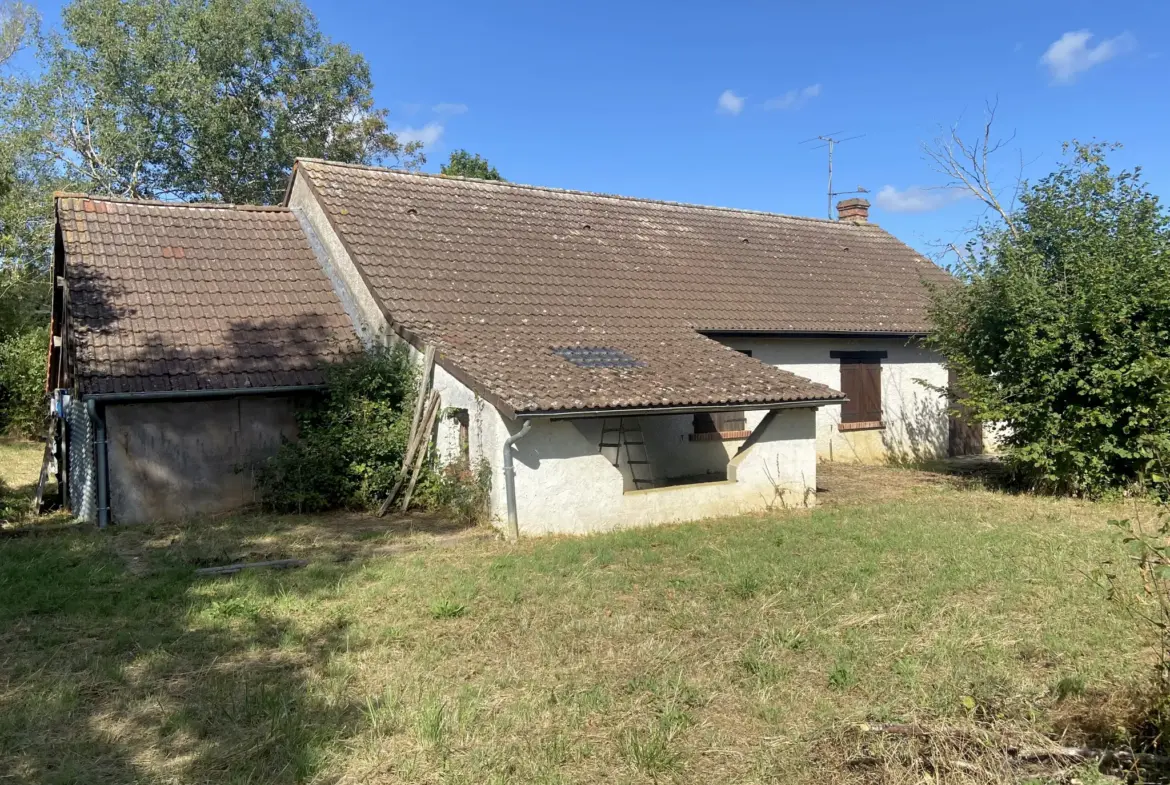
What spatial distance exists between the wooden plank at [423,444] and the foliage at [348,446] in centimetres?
51

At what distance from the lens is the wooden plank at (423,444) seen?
11.4 m

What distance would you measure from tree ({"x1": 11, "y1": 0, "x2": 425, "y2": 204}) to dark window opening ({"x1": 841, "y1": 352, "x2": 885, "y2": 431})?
22475 millimetres

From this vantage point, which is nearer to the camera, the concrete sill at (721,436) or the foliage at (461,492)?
the foliage at (461,492)

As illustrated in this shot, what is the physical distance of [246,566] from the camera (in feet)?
27.9

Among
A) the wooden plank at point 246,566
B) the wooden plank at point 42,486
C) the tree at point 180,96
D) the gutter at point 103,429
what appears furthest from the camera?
the tree at point 180,96

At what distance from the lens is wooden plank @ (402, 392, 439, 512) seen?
37.3 ft

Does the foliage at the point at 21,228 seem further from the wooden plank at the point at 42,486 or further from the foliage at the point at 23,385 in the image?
the wooden plank at the point at 42,486

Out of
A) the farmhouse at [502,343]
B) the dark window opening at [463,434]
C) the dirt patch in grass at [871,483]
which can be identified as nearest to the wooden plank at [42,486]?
the farmhouse at [502,343]

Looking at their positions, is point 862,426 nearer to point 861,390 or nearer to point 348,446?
point 861,390

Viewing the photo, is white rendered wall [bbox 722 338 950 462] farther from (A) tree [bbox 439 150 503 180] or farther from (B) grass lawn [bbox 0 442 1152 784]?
(A) tree [bbox 439 150 503 180]

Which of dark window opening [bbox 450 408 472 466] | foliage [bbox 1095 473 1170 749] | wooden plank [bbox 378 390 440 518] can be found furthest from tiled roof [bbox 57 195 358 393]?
foliage [bbox 1095 473 1170 749]

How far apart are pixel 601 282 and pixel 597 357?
3706 millimetres

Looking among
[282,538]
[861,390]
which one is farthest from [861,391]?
[282,538]

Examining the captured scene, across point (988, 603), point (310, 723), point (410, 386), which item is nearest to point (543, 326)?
point (410, 386)
